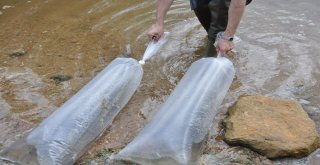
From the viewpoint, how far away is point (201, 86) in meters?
3.00

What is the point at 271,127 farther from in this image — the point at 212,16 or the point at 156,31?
the point at 212,16

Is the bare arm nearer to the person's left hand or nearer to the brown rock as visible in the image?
the person's left hand

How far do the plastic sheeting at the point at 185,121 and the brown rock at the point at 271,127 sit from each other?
0.16 meters

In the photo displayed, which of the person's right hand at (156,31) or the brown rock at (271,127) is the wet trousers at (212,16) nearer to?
the person's right hand at (156,31)

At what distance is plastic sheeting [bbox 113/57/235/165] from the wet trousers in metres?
0.59

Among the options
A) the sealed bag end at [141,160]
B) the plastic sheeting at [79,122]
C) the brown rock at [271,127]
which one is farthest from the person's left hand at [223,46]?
the sealed bag end at [141,160]

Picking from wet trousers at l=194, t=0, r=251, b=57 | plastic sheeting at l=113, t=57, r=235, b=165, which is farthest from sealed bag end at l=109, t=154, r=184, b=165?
wet trousers at l=194, t=0, r=251, b=57

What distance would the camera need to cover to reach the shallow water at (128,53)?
127 inches

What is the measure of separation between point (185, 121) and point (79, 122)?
24.4 inches

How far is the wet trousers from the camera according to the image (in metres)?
3.64

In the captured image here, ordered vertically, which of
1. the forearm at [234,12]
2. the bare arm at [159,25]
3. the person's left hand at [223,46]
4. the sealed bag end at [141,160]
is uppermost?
the forearm at [234,12]

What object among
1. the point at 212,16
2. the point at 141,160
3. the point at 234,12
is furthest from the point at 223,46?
the point at 141,160

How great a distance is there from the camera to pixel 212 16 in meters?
3.77

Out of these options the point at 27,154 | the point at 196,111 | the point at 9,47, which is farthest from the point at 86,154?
the point at 9,47
